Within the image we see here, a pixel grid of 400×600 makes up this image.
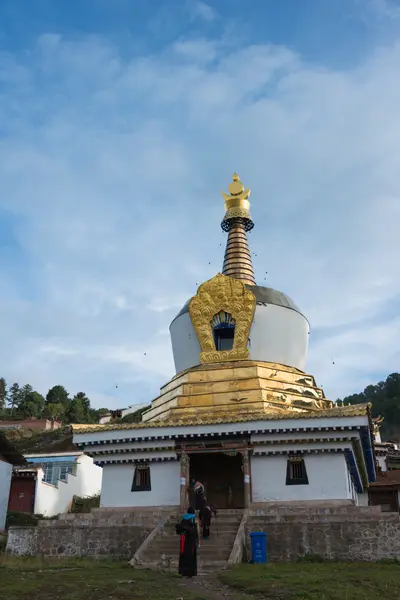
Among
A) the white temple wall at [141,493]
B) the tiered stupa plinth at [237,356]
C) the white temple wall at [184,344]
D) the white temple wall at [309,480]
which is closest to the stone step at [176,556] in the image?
the white temple wall at [309,480]

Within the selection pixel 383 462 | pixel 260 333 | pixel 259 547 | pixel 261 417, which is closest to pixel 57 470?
pixel 260 333

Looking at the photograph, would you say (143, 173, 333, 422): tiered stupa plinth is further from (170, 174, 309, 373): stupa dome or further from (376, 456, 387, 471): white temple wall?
(376, 456, 387, 471): white temple wall

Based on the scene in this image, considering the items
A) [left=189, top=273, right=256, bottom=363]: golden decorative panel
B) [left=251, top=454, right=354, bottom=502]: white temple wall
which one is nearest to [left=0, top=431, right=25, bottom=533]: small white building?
[left=189, top=273, right=256, bottom=363]: golden decorative panel

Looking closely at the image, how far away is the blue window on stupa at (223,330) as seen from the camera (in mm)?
22203

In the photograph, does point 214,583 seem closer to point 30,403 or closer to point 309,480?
point 309,480

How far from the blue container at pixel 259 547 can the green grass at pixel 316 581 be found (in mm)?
853

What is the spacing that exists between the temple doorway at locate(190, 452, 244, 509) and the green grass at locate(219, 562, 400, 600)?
19.8 ft

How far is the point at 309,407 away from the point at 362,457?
231 centimetres

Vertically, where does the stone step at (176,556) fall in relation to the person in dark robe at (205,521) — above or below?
below

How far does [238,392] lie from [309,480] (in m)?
3.69

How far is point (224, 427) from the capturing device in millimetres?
17875

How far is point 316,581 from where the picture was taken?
10.3 m

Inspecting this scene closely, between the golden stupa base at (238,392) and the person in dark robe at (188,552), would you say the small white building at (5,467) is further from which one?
the person in dark robe at (188,552)

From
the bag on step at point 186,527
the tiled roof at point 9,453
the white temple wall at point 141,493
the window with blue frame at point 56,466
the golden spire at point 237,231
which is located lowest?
the bag on step at point 186,527
